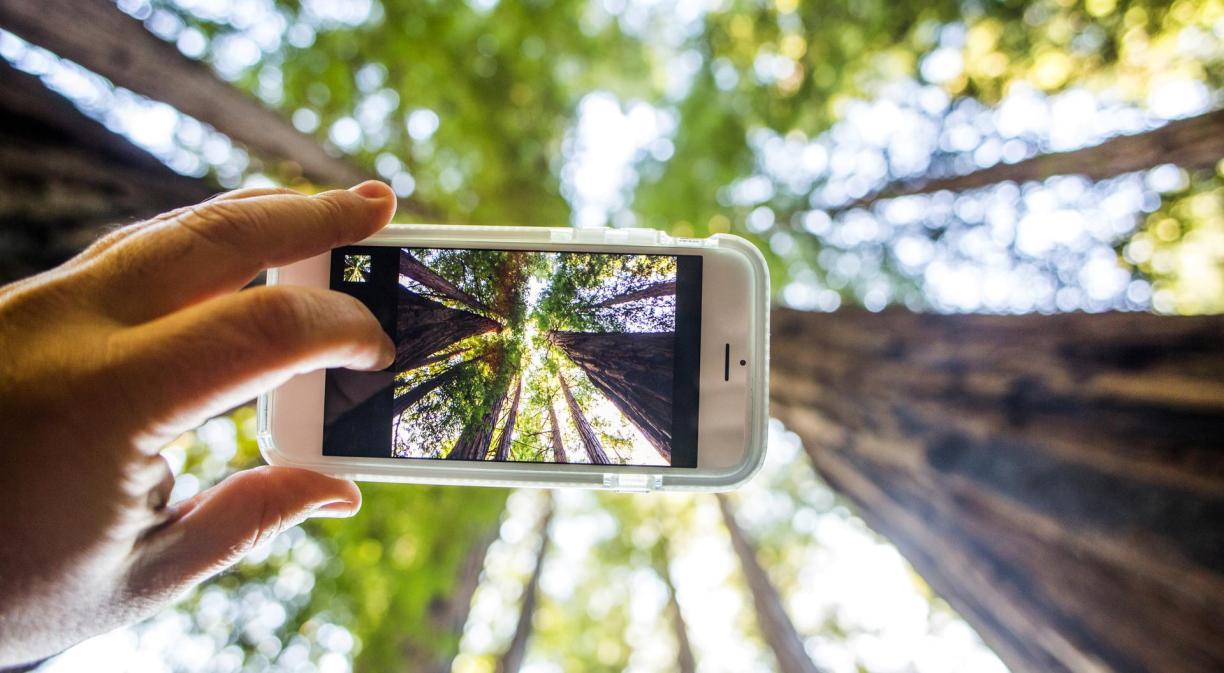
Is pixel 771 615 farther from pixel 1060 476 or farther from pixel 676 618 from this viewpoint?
pixel 1060 476

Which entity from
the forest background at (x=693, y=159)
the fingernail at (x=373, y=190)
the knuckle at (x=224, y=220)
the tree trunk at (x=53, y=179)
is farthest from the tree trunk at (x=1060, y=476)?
the tree trunk at (x=53, y=179)

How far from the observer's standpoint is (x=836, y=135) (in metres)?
4.92

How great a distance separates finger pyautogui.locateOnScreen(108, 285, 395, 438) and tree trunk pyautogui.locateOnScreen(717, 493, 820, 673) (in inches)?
179

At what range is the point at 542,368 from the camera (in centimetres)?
163

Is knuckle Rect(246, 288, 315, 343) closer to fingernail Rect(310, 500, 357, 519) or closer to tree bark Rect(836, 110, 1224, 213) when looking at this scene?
fingernail Rect(310, 500, 357, 519)

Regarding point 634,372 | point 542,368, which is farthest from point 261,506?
point 634,372

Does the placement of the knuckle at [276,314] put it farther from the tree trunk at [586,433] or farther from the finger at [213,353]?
the tree trunk at [586,433]

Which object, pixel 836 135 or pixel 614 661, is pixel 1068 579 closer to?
pixel 836 135

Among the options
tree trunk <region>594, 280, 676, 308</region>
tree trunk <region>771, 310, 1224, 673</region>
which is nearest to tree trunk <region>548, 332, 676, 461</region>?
tree trunk <region>594, 280, 676, 308</region>

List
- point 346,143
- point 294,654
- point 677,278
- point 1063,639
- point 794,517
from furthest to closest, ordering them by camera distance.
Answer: point 794,517
point 346,143
point 294,654
point 1063,639
point 677,278

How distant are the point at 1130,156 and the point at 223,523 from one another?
4.31 metres

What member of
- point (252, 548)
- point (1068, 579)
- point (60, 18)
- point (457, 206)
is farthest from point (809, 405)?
point (60, 18)

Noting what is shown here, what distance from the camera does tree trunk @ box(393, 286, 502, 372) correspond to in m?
1.56

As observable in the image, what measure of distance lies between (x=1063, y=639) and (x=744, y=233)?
13.5 feet
